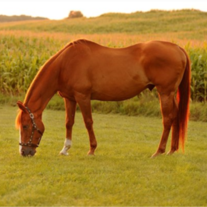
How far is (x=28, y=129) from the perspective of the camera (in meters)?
6.36

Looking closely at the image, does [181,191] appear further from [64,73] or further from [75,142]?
[75,142]

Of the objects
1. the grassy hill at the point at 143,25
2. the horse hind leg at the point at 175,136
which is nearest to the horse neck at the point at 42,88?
the horse hind leg at the point at 175,136

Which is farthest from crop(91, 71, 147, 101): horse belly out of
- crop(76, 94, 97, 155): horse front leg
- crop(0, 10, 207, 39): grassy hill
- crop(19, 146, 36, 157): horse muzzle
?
crop(0, 10, 207, 39): grassy hill

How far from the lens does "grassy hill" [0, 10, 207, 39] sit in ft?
139

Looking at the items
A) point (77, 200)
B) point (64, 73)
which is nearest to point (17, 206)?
point (77, 200)

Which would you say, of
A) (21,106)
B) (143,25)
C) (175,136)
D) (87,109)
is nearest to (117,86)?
(87,109)

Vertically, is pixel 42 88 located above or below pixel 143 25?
above

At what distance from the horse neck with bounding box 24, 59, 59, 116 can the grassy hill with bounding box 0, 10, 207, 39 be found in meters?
32.0

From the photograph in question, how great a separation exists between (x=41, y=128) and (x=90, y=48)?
136 centimetres

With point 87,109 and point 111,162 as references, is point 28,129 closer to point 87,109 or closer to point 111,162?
point 87,109

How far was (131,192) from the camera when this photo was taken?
493 centimetres

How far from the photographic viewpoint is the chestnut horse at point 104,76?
6.50 metres

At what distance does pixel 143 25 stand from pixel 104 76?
132 feet

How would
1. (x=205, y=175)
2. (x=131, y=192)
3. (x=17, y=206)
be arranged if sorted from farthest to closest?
(x=205, y=175) → (x=131, y=192) → (x=17, y=206)
